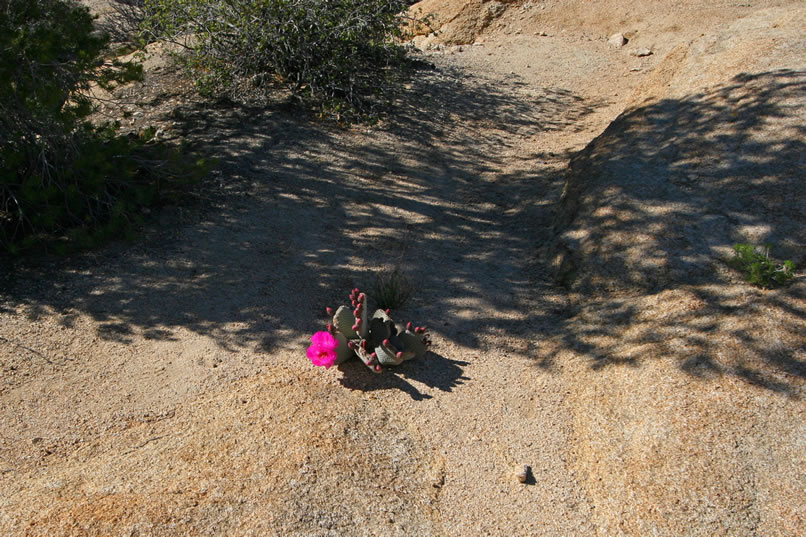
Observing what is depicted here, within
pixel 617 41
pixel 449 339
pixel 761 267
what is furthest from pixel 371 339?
pixel 617 41

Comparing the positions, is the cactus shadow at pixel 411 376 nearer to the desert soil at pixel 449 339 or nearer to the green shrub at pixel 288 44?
the desert soil at pixel 449 339

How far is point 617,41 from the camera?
10.3m

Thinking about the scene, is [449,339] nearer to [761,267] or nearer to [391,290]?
[391,290]

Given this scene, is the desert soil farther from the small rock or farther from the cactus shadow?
the small rock

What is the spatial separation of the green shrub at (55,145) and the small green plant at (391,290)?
2.02 m

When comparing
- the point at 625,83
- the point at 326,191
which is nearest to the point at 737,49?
the point at 625,83

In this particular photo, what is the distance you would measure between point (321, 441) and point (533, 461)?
1026 mm

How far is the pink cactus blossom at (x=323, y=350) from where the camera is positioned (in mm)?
3561

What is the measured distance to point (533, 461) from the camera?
125 inches

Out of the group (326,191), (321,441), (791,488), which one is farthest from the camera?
(326,191)

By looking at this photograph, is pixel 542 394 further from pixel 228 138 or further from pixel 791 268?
pixel 228 138

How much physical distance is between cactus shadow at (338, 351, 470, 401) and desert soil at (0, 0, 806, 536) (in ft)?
0.06

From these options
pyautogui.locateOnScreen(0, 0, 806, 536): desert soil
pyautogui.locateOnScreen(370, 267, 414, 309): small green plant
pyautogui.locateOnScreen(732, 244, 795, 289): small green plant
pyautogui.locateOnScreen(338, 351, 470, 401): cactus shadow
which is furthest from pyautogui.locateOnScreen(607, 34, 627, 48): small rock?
pyautogui.locateOnScreen(338, 351, 470, 401): cactus shadow

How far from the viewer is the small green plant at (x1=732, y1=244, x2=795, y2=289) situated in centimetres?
372
